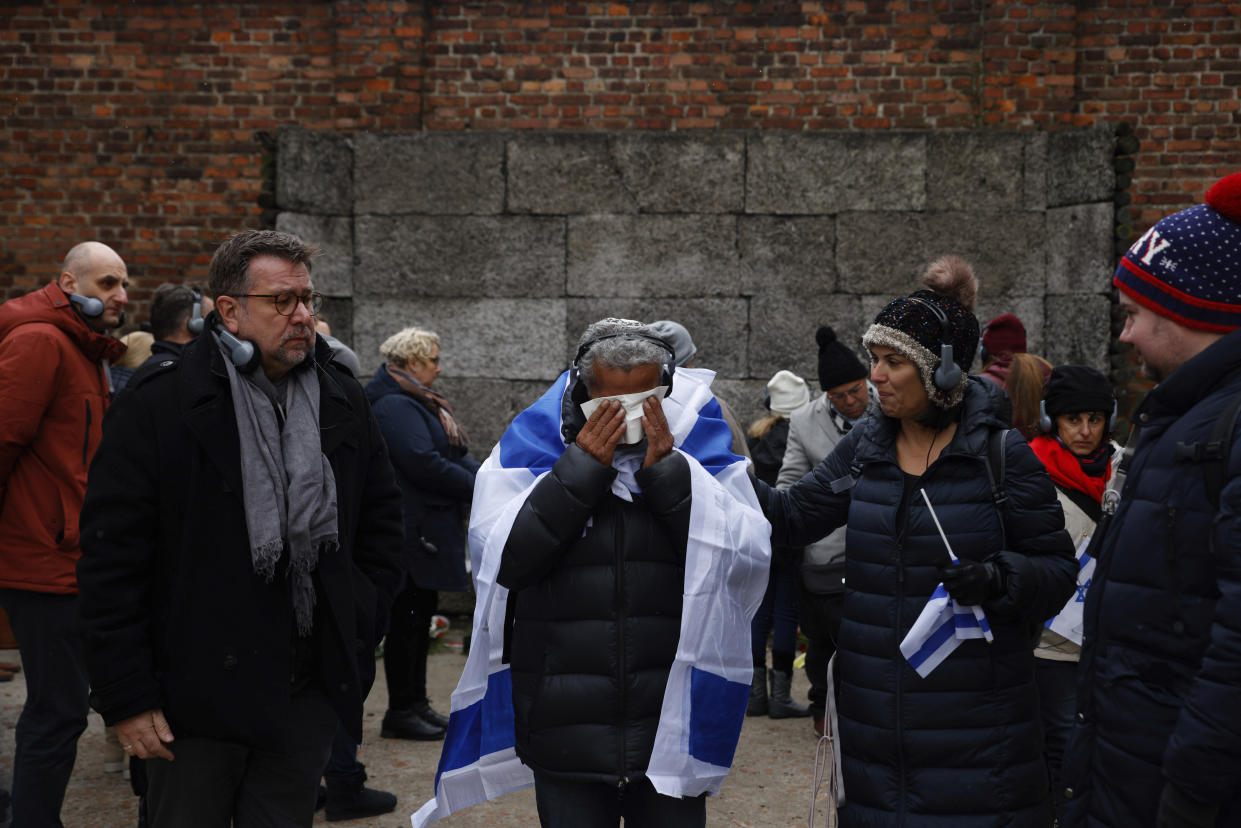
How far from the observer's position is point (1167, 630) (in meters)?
2.29

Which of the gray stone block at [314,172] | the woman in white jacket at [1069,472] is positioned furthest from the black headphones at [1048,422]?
the gray stone block at [314,172]

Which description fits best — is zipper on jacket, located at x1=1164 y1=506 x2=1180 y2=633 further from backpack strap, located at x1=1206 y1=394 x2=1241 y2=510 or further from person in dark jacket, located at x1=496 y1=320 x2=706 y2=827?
person in dark jacket, located at x1=496 y1=320 x2=706 y2=827

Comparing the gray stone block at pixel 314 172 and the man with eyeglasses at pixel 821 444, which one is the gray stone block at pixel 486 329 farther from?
the man with eyeglasses at pixel 821 444

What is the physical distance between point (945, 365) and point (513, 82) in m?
5.80

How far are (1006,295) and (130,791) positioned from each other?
5.85 meters

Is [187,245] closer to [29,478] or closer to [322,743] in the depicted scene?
[29,478]

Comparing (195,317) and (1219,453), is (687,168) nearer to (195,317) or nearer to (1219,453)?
(195,317)

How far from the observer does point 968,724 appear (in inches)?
115

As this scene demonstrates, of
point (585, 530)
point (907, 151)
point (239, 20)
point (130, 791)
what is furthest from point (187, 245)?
point (585, 530)

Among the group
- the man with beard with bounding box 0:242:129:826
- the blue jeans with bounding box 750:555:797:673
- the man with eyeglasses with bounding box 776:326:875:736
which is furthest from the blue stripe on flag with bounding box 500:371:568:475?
the blue jeans with bounding box 750:555:797:673

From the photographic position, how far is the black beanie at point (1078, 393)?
184 inches

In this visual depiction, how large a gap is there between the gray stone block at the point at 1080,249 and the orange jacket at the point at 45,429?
5761mm

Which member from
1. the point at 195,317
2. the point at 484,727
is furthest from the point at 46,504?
the point at 484,727

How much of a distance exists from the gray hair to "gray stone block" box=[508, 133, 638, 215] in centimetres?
482
